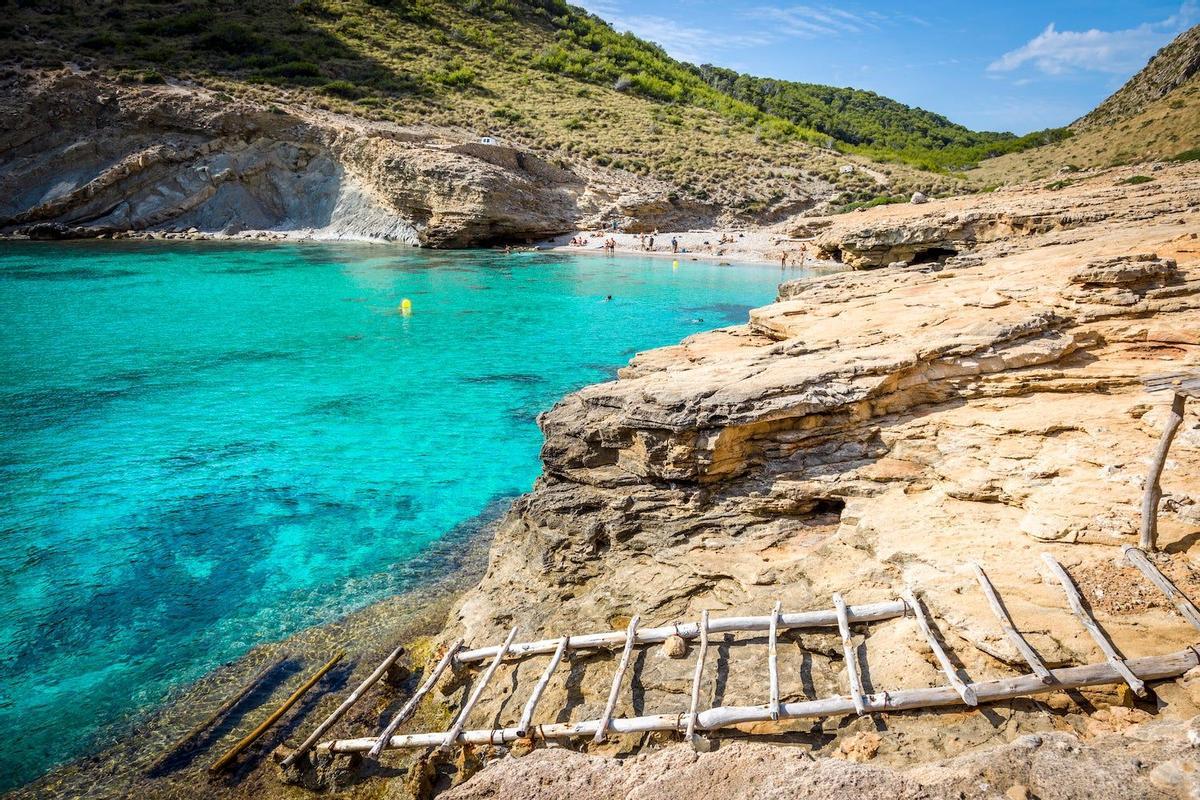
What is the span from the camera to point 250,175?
45469 millimetres

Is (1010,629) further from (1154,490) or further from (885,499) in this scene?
(885,499)

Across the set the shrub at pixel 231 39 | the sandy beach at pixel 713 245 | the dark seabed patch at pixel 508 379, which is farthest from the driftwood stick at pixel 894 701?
the shrub at pixel 231 39

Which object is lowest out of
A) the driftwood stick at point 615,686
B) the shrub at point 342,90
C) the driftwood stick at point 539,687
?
the driftwood stick at point 539,687

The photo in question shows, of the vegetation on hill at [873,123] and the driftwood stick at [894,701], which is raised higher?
the vegetation on hill at [873,123]

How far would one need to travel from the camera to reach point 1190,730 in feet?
9.80

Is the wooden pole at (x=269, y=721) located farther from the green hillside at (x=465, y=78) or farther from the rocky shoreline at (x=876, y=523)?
the green hillside at (x=465, y=78)

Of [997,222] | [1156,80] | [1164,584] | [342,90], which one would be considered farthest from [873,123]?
[1164,584]

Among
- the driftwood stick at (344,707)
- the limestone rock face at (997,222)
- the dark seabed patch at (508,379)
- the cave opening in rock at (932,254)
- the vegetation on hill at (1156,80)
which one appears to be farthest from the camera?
the vegetation on hill at (1156,80)

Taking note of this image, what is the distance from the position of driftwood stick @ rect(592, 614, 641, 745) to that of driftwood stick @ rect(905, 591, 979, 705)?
243 cm

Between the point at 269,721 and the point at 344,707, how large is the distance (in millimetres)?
827

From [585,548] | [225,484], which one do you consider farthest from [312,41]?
[585,548]

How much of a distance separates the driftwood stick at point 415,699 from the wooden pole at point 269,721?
51.0 inches

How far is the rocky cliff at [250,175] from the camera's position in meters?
42.4

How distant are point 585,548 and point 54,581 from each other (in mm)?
7980
